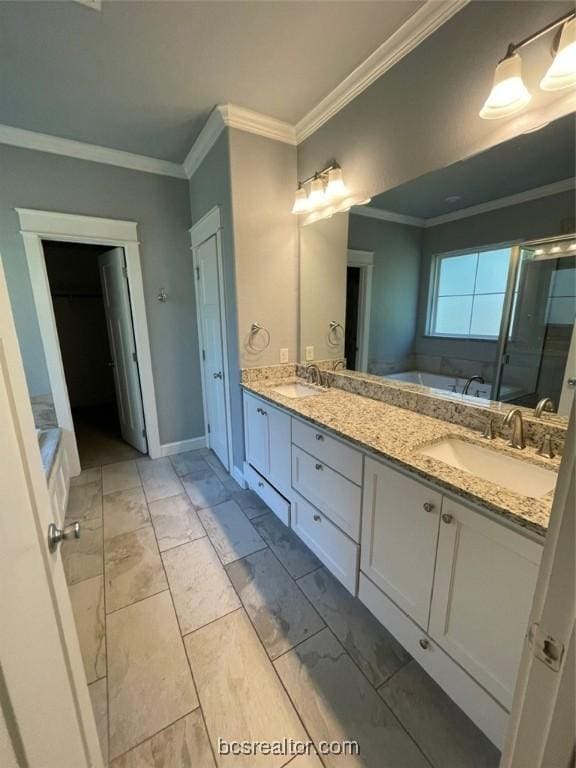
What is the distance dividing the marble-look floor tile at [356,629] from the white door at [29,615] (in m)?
1.00

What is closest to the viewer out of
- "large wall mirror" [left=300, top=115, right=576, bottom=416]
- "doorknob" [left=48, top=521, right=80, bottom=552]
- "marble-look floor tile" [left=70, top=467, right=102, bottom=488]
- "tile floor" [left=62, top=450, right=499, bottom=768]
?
"doorknob" [left=48, top=521, right=80, bottom=552]

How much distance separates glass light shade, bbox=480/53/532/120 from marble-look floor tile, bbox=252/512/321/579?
2245mm

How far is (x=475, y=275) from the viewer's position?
1479 millimetres

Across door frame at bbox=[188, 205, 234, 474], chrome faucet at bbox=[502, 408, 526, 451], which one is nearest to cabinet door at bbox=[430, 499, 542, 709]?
chrome faucet at bbox=[502, 408, 526, 451]

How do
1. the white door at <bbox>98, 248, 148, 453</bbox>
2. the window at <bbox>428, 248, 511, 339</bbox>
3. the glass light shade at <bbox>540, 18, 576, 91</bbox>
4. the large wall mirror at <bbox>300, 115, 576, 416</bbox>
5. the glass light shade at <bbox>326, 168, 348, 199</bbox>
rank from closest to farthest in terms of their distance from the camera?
the glass light shade at <bbox>540, 18, 576, 91</bbox> < the large wall mirror at <bbox>300, 115, 576, 416</bbox> < the window at <bbox>428, 248, 511, 339</bbox> < the glass light shade at <bbox>326, 168, 348, 199</bbox> < the white door at <bbox>98, 248, 148, 453</bbox>

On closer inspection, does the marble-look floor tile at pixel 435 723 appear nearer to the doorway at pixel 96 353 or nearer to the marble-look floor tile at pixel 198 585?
the marble-look floor tile at pixel 198 585

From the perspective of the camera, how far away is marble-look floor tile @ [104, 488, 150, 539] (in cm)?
215

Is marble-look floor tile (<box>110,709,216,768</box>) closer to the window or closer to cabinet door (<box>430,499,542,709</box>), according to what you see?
cabinet door (<box>430,499,542,709</box>)

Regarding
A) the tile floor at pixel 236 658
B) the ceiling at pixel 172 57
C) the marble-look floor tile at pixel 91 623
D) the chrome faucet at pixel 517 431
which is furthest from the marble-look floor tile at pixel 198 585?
the ceiling at pixel 172 57

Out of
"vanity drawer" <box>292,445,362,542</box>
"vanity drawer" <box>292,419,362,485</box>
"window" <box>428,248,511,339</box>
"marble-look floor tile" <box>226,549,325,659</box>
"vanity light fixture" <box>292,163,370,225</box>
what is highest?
"vanity light fixture" <box>292,163,370,225</box>

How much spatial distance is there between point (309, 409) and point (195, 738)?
135cm

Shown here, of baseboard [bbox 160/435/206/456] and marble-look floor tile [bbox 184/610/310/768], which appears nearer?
marble-look floor tile [bbox 184/610/310/768]

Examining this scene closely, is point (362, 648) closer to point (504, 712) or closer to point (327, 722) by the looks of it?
point (327, 722)

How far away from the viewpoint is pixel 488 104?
114cm
